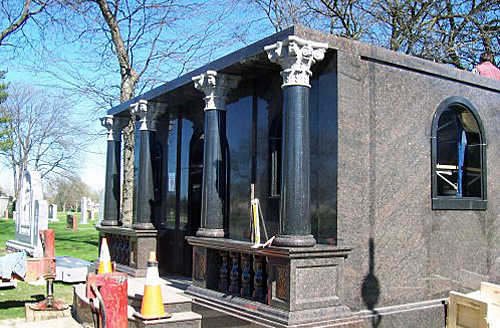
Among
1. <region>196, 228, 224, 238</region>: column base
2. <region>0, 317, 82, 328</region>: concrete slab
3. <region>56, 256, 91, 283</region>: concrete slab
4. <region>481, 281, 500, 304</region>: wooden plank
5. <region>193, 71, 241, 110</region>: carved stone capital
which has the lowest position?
<region>0, 317, 82, 328</region>: concrete slab

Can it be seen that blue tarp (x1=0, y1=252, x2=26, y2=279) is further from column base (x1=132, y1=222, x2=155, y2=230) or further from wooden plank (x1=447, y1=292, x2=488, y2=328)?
wooden plank (x1=447, y1=292, x2=488, y2=328)

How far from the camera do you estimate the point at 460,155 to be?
878cm

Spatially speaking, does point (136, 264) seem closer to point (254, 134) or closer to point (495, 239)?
point (254, 134)

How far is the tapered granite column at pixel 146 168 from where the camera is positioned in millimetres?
11195

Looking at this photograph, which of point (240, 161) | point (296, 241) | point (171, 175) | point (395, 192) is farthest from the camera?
point (171, 175)

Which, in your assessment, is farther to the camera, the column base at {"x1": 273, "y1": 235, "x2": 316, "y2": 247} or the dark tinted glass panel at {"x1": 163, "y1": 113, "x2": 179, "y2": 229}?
the dark tinted glass panel at {"x1": 163, "y1": 113, "x2": 179, "y2": 229}

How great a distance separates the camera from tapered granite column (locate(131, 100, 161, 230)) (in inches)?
441

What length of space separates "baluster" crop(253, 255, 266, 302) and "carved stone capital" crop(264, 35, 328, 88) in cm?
234

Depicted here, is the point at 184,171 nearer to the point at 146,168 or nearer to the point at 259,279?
Result: the point at 146,168

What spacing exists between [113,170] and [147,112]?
8.38 ft

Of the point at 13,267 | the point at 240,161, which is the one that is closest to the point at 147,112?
the point at 240,161

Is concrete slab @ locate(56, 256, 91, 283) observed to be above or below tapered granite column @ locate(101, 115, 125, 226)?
below

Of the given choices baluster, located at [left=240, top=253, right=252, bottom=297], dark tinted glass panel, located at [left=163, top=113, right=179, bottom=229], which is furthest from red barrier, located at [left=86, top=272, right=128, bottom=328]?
dark tinted glass panel, located at [left=163, top=113, right=179, bottom=229]

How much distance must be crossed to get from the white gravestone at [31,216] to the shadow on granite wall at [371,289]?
39.7ft
